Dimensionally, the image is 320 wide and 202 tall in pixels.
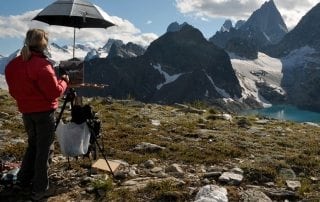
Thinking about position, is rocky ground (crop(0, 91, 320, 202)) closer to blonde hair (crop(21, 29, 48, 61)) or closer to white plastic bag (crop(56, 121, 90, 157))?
white plastic bag (crop(56, 121, 90, 157))

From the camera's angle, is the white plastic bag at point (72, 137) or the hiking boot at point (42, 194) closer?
the hiking boot at point (42, 194)

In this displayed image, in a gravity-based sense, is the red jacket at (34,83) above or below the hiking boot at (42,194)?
above

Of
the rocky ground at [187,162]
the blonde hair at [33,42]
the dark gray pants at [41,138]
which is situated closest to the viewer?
the blonde hair at [33,42]

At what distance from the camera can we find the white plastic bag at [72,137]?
10633 millimetres

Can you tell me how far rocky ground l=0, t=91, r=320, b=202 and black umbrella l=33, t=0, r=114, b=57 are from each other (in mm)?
3194

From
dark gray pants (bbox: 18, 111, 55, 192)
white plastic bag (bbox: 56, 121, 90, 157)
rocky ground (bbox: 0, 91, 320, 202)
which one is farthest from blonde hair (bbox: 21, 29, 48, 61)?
rocky ground (bbox: 0, 91, 320, 202)

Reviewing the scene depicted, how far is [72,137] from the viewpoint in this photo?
34.9ft

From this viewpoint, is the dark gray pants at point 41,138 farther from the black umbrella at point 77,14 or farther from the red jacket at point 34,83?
the black umbrella at point 77,14

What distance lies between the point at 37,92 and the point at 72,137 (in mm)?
1767

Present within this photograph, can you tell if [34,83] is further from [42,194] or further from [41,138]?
[42,194]

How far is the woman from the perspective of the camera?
901 centimetres

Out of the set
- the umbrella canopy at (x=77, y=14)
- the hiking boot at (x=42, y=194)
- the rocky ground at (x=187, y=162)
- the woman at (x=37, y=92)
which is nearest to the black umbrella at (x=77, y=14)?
the umbrella canopy at (x=77, y=14)

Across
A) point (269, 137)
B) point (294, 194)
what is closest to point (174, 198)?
point (294, 194)

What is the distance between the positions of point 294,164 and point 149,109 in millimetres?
12127
